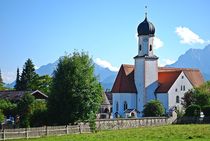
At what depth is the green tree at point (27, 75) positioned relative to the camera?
95.1m

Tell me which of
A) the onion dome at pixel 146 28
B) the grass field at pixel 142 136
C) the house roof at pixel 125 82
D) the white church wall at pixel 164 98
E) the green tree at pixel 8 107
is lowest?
the grass field at pixel 142 136

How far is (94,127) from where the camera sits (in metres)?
50.4

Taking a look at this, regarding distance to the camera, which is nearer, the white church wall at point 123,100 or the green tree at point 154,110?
the green tree at point 154,110

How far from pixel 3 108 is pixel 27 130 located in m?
18.5

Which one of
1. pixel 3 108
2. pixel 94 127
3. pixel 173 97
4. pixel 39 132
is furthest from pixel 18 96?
pixel 173 97

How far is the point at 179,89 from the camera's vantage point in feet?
294

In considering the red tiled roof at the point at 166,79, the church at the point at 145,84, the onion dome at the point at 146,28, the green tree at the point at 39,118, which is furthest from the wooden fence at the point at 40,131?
the onion dome at the point at 146,28

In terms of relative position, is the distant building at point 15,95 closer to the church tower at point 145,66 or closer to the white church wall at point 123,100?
the white church wall at point 123,100

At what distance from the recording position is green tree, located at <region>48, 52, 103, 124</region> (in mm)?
48594

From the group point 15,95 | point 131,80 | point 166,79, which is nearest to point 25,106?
point 15,95

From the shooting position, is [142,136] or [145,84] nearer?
[142,136]

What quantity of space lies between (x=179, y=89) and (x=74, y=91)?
44458mm

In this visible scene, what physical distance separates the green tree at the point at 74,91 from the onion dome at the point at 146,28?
4019 centimetres

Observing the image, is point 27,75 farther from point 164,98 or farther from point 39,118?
point 39,118
